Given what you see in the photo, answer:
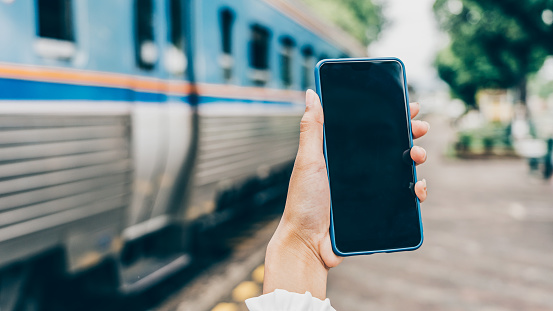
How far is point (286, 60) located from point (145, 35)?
13.9 ft

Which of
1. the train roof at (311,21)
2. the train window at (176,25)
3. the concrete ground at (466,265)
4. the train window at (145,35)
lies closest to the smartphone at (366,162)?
the train window at (145,35)

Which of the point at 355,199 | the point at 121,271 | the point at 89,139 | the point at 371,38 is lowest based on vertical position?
the point at 121,271

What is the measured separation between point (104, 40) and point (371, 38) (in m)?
33.7

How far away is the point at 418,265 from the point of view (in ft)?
19.0

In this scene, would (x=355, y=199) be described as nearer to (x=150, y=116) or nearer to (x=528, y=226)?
(x=150, y=116)

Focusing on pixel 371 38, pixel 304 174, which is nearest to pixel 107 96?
pixel 304 174

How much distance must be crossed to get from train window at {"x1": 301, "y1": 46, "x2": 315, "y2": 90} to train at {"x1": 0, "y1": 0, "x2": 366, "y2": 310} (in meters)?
2.86

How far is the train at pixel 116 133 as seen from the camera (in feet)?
10.3

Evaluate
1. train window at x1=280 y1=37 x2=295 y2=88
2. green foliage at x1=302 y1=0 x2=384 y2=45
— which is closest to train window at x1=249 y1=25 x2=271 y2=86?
train window at x1=280 y1=37 x2=295 y2=88

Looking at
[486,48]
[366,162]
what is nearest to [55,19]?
[366,162]

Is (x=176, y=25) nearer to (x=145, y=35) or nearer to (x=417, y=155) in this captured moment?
(x=145, y=35)

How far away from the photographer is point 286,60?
8.48m

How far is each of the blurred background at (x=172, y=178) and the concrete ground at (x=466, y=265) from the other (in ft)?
0.08

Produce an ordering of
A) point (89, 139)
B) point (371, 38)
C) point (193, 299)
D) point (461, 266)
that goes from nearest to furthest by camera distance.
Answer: point (89, 139)
point (193, 299)
point (461, 266)
point (371, 38)
